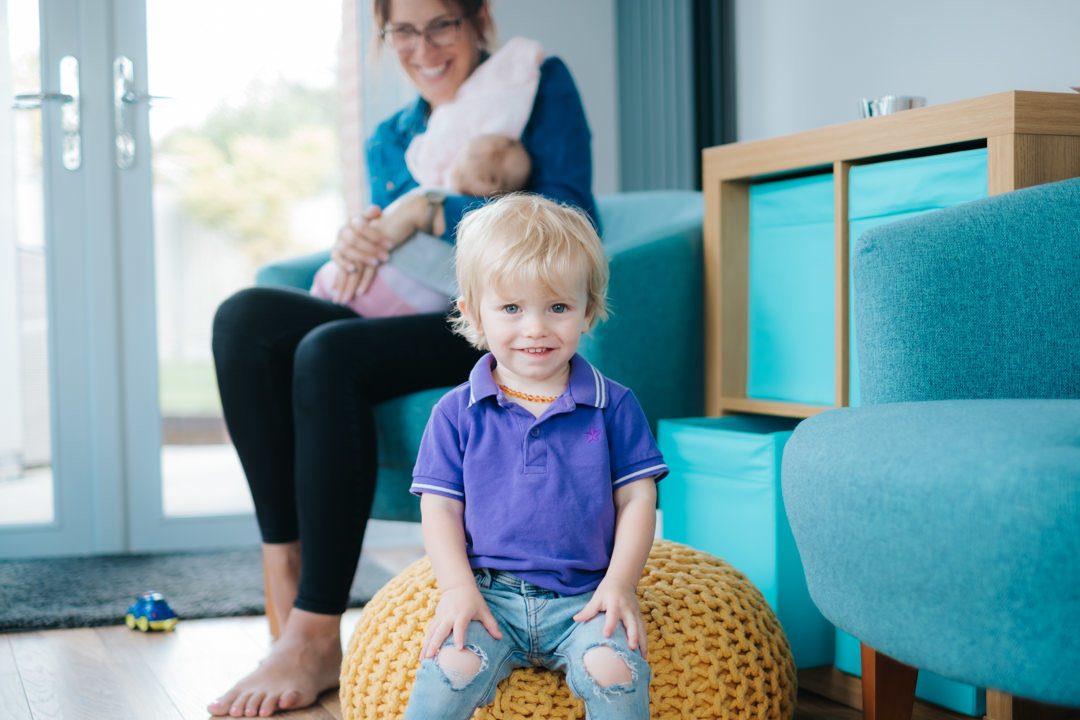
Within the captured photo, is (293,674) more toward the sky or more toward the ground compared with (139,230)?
more toward the ground

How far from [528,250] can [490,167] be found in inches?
25.5

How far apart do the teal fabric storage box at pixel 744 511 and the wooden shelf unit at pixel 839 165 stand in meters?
0.14

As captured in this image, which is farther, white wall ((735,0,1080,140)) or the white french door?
the white french door

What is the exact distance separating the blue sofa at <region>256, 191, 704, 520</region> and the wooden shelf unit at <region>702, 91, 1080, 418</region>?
0.11ft

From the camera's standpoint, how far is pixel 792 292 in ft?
5.46

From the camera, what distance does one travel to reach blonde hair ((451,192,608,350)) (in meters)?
1.10

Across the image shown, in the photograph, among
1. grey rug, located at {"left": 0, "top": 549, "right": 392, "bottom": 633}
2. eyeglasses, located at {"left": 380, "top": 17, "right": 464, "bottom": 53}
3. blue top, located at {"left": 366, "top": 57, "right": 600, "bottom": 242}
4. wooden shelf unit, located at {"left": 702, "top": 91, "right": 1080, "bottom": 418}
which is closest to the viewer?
wooden shelf unit, located at {"left": 702, "top": 91, "right": 1080, "bottom": 418}

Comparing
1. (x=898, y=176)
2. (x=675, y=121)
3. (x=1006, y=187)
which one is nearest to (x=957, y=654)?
(x=1006, y=187)

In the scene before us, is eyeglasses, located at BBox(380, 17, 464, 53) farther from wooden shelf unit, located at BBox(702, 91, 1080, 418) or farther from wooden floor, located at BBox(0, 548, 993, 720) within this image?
wooden floor, located at BBox(0, 548, 993, 720)

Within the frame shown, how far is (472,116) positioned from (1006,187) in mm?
866

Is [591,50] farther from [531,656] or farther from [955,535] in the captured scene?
[955,535]

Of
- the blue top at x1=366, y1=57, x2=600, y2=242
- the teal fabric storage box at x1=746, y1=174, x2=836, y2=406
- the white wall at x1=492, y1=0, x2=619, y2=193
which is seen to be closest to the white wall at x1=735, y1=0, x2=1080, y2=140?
the white wall at x1=492, y1=0, x2=619, y2=193

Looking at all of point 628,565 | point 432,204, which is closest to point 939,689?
point 628,565

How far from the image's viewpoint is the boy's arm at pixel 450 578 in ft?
3.42
